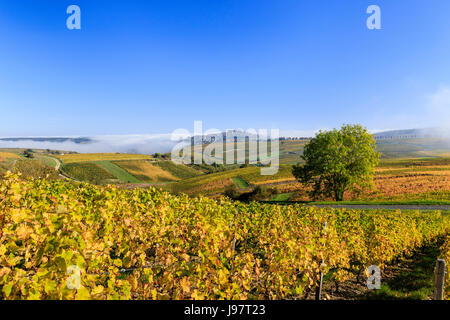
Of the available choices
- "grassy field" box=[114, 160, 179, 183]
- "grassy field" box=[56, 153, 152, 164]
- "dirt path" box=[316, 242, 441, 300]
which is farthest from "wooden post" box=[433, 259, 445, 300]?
"grassy field" box=[56, 153, 152, 164]

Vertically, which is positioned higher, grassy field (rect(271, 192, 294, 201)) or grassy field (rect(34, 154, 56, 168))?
grassy field (rect(34, 154, 56, 168))

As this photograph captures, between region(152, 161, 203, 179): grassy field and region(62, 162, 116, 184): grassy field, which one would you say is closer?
region(62, 162, 116, 184): grassy field

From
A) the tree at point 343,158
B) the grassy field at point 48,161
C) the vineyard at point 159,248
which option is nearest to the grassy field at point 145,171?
the grassy field at point 48,161

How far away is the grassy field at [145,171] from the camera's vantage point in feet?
342

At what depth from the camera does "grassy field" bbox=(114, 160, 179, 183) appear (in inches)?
4102

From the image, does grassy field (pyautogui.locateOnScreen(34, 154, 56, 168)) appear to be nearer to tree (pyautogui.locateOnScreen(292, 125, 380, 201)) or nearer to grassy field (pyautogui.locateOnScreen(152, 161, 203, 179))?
grassy field (pyautogui.locateOnScreen(152, 161, 203, 179))

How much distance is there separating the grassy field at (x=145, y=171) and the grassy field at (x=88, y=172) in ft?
32.9

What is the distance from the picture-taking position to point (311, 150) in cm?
3469

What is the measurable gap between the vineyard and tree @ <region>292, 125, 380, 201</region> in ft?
71.3

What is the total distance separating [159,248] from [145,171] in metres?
110

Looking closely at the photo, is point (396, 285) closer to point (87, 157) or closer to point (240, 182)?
point (240, 182)

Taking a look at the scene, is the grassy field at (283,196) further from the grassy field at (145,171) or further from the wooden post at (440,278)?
the grassy field at (145,171)
